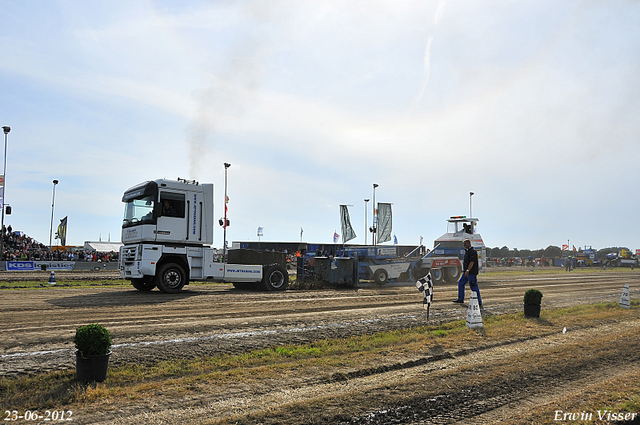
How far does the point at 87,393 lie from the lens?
4.89 m

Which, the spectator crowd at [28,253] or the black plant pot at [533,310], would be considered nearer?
the black plant pot at [533,310]

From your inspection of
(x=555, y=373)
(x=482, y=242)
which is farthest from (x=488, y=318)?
(x=482, y=242)

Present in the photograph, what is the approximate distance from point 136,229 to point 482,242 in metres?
20.0

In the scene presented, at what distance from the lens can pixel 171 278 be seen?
15.2m

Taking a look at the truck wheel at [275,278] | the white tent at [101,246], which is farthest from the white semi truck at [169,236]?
the white tent at [101,246]

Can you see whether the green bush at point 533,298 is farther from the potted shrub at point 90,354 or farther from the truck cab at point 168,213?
the truck cab at point 168,213

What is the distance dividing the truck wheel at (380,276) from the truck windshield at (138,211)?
1031cm

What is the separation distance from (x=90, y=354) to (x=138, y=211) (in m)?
10.4

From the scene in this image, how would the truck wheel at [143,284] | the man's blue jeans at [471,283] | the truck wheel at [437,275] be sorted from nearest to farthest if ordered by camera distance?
1. the man's blue jeans at [471,283]
2. the truck wheel at [143,284]
3. the truck wheel at [437,275]

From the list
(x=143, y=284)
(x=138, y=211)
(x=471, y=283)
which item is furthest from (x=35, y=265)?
(x=471, y=283)

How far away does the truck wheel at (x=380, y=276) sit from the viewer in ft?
67.0

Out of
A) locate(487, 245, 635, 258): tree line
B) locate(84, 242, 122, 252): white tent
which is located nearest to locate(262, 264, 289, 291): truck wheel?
locate(84, 242, 122, 252): white tent

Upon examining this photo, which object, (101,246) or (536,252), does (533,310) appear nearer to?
(101,246)

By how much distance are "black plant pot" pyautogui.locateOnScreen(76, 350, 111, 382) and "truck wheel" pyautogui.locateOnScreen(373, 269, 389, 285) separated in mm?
15863
